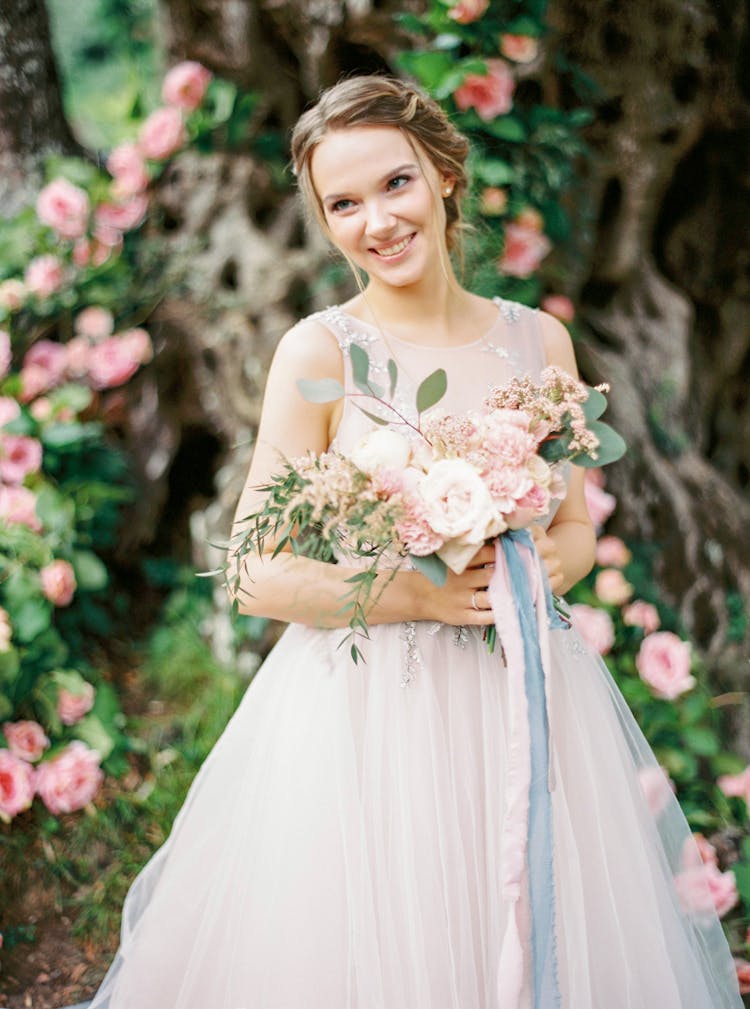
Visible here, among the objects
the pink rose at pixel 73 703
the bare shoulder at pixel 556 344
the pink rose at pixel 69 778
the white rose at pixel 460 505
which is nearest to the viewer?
the white rose at pixel 460 505

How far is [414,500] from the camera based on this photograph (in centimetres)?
138

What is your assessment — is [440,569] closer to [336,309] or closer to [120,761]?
[336,309]

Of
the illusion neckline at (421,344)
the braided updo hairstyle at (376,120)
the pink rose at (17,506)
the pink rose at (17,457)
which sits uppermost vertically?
the braided updo hairstyle at (376,120)

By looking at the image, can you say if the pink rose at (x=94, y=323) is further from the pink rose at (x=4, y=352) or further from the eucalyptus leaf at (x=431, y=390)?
the eucalyptus leaf at (x=431, y=390)

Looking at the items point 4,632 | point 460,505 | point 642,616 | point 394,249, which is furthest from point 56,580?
point 642,616

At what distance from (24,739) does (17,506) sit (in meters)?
0.68

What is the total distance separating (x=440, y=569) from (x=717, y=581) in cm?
203

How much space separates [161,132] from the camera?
2.93 meters

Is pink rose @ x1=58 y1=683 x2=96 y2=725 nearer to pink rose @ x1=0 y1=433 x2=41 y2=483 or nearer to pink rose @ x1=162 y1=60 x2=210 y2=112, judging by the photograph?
pink rose @ x1=0 y1=433 x2=41 y2=483

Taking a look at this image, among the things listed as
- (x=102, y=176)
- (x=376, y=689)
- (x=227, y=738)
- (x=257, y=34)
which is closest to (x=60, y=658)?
(x=227, y=738)

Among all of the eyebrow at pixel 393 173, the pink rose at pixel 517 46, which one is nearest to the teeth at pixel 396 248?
the eyebrow at pixel 393 173

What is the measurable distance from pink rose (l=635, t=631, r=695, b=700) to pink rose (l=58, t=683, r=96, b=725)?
5.39 ft

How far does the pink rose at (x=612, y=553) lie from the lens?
2949mm

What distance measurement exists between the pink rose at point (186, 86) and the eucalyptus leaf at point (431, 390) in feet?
6.21
